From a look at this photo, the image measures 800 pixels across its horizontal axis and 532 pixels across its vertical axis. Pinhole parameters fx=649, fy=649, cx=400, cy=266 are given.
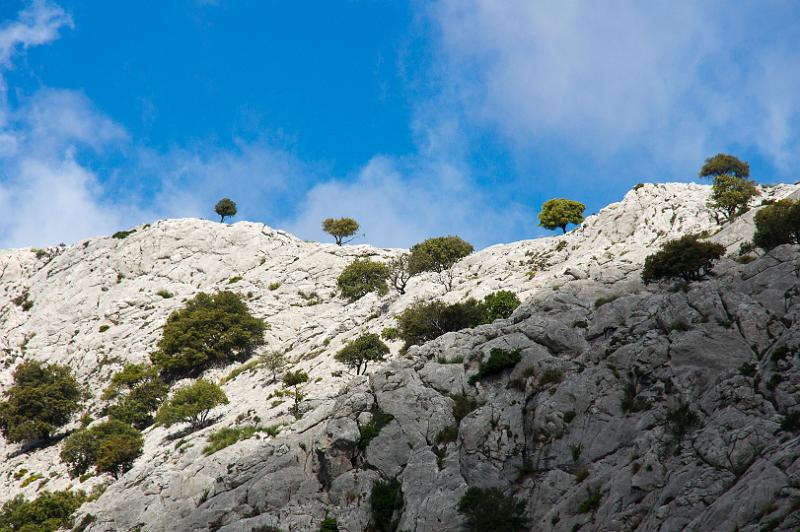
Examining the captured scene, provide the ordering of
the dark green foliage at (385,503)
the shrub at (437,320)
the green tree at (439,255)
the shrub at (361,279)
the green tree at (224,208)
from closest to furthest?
the dark green foliage at (385,503) → the shrub at (437,320) → the green tree at (439,255) → the shrub at (361,279) → the green tree at (224,208)

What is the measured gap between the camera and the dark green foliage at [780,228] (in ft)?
148

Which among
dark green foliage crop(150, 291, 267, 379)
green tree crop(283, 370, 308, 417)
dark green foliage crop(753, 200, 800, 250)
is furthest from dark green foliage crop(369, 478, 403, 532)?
dark green foliage crop(150, 291, 267, 379)

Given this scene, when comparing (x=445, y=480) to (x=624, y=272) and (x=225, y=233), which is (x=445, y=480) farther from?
(x=225, y=233)

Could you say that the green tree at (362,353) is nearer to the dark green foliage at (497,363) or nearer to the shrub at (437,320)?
the shrub at (437,320)

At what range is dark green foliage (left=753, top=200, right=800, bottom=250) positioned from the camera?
45.0 m

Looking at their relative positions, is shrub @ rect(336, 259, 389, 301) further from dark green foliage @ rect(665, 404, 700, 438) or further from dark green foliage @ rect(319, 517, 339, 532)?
dark green foliage @ rect(665, 404, 700, 438)

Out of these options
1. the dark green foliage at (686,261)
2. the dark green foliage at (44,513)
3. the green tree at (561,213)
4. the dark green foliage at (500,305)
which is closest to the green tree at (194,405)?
the dark green foliage at (44,513)

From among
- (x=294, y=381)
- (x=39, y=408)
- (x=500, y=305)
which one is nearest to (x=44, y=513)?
(x=294, y=381)

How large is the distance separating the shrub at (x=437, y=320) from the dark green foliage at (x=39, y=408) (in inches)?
1819

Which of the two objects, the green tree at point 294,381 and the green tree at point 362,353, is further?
the green tree at point 362,353

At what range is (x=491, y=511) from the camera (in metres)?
30.0

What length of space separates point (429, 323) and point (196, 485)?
25.8m

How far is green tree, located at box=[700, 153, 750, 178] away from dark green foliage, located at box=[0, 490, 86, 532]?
84712 mm

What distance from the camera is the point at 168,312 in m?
100
